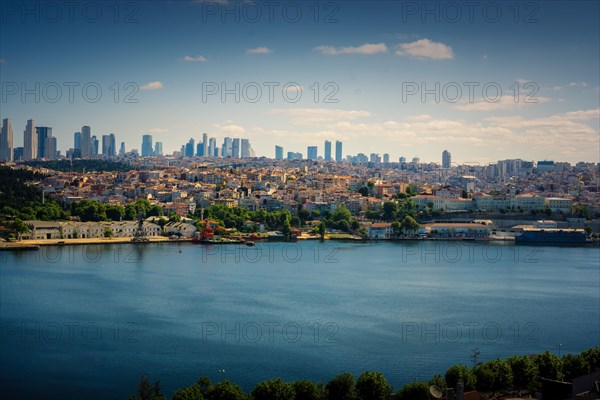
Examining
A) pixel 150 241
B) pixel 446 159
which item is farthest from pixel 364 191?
pixel 446 159

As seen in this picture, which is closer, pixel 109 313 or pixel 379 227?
pixel 109 313

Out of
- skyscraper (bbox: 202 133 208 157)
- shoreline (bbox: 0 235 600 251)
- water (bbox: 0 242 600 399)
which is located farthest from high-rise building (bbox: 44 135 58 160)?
water (bbox: 0 242 600 399)

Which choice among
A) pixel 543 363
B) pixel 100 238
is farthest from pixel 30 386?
pixel 100 238

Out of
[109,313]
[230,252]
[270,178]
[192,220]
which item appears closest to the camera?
[109,313]

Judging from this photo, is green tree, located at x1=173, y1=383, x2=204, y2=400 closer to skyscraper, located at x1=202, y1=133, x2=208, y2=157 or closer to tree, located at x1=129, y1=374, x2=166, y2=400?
tree, located at x1=129, y1=374, x2=166, y2=400

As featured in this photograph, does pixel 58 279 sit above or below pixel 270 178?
below

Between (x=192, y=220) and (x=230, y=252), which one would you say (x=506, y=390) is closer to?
(x=230, y=252)

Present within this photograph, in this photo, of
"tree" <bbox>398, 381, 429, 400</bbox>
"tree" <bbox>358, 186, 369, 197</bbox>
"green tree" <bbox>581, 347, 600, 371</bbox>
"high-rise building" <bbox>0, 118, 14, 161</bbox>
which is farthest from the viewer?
"high-rise building" <bbox>0, 118, 14, 161</bbox>
